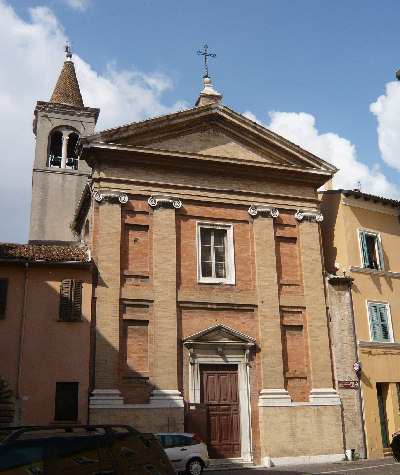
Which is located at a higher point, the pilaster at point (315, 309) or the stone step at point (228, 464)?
the pilaster at point (315, 309)

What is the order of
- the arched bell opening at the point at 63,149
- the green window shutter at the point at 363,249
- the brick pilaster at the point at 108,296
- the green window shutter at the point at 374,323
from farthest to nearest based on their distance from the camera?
the arched bell opening at the point at 63,149 < the green window shutter at the point at 363,249 < the green window shutter at the point at 374,323 < the brick pilaster at the point at 108,296

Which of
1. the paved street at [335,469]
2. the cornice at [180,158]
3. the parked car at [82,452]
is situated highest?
the cornice at [180,158]

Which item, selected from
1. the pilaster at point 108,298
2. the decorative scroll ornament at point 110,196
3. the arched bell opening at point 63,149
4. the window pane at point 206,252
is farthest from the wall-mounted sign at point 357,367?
the arched bell opening at point 63,149

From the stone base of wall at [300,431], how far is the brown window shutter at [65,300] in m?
6.74

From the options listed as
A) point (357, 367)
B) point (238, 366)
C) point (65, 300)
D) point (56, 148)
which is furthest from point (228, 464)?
point (56, 148)

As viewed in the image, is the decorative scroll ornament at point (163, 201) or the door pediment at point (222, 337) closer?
the door pediment at point (222, 337)

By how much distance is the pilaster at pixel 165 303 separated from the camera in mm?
16672

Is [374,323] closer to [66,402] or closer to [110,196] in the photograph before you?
[110,196]

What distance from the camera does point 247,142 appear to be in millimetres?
20266

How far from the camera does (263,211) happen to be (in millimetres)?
19531

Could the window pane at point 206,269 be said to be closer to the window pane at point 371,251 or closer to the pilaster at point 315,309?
the pilaster at point 315,309

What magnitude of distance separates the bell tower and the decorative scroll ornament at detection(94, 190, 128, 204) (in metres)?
7.09

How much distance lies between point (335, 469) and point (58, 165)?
19.0m

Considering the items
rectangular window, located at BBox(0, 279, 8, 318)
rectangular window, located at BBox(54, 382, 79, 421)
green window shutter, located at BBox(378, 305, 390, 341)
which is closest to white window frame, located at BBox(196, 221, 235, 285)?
rectangular window, located at BBox(54, 382, 79, 421)
